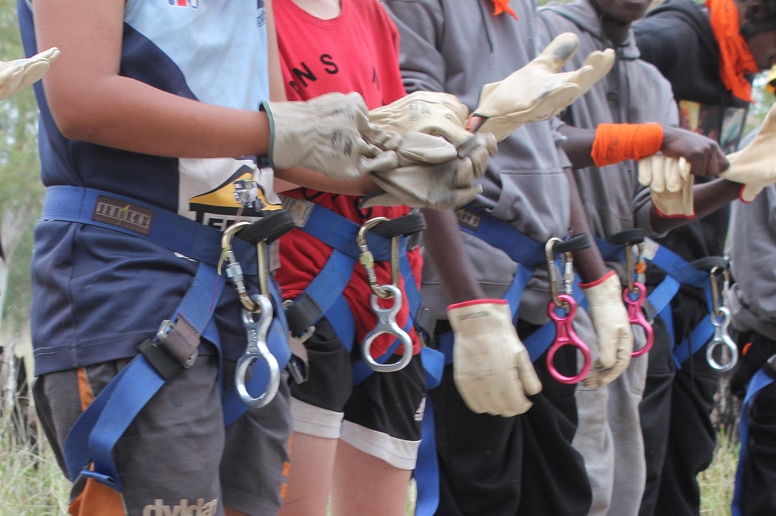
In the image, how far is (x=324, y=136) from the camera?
183 centimetres

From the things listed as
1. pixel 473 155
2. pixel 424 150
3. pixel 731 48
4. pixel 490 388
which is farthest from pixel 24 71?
pixel 731 48

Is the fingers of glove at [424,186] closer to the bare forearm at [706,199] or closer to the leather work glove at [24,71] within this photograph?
the leather work glove at [24,71]

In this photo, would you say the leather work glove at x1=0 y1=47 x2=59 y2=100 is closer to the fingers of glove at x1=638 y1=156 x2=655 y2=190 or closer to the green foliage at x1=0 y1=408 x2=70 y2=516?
the fingers of glove at x1=638 y1=156 x2=655 y2=190

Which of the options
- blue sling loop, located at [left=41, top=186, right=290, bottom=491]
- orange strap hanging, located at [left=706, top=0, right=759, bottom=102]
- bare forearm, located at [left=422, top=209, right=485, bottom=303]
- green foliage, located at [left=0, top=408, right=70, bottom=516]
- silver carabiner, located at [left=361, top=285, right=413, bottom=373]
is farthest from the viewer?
orange strap hanging, located at [left=706, top=0, right=759, bottom=102]

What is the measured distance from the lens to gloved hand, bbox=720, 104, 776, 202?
3.51 metres

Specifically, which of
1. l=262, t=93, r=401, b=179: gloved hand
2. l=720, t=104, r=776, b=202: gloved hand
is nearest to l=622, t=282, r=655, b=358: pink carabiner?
l=720, t=104, r=776, b=202: gloved hand

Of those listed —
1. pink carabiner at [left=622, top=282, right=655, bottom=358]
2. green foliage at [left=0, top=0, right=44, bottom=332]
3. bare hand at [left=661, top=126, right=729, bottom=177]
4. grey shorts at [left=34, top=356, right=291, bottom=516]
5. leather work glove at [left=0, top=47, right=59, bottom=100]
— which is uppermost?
leather work glove at [left=0, top=47, right=59, bottom=100]

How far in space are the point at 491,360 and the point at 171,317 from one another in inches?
39.2

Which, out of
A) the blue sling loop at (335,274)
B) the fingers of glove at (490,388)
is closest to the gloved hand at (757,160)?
the fingers of glove at (490,388)

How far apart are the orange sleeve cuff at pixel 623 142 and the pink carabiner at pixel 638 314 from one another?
511 millimetres

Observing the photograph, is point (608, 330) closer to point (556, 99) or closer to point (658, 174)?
point (658, 174)

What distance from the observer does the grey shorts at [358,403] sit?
2.28 meters

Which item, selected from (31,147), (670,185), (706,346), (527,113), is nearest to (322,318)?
(527,113)

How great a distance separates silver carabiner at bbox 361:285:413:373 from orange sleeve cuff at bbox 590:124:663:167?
1174 mm
